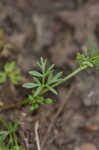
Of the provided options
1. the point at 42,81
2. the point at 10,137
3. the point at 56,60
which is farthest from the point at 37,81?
the point at 56,60

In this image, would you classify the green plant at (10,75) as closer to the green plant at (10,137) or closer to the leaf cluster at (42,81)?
the green plant at (10,137)

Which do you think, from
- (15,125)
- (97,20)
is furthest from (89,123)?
(97,20)

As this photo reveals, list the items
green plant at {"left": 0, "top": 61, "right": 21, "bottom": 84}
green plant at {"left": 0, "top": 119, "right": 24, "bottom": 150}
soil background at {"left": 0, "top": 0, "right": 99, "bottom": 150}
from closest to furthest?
1. green plant at {"left": 0, "top": 119, "right": 24, "bottom": 150}
2. soil background at {"left": 0, "top": 0, "right": 99, "bottom": 150}
3. green plant at {"left": 0, "top": 61, "right": 21, "bottom": 84}

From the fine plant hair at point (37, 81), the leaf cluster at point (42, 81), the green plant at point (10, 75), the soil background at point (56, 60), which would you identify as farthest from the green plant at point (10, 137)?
the green plant at point (10, 75)

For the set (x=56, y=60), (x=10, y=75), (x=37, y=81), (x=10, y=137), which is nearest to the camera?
(x=37, y=81)

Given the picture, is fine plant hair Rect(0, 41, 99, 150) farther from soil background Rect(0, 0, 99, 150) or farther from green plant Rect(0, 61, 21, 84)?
soil background Rect(0, 0, 99, 150)

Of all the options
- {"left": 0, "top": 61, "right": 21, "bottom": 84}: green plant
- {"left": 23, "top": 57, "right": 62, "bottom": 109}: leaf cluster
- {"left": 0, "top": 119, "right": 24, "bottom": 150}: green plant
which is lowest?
{"left": 0, "top": 119, "right": 24, "bottom": 150}: green plant

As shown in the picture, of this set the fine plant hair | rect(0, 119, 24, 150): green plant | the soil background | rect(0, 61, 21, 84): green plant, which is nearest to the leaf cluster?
the fine plant hair

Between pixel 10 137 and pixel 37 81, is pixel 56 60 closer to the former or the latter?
pixel 37 81

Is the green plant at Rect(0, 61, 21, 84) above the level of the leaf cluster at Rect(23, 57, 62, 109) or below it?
above
